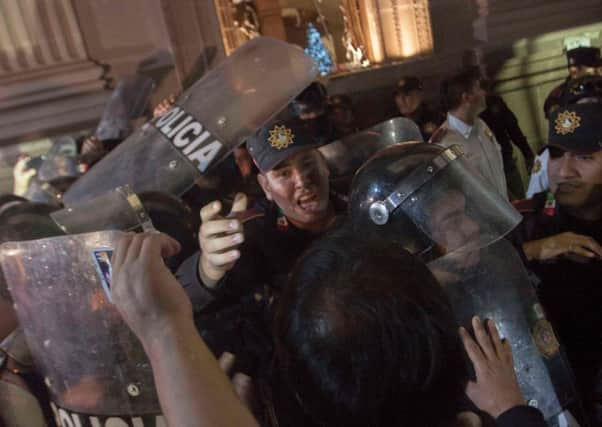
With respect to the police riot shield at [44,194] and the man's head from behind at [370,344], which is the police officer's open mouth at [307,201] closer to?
the man's head from behind at [370,344]

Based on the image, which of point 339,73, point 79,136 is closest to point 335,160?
point 79,136

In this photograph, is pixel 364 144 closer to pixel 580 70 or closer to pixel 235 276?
pixel 235 276

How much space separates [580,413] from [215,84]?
173 cm

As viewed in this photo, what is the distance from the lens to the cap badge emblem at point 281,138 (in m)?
1.87

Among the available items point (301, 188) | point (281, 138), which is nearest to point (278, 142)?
point (281, 138)

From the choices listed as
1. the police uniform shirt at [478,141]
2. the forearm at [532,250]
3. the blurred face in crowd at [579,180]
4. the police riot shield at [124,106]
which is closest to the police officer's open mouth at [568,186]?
the blurred face in crowd at [579,180]

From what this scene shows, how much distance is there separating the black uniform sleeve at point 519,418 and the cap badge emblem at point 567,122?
1.25 m

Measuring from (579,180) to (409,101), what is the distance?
6.69 ft

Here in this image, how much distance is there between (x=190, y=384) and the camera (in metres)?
0.70

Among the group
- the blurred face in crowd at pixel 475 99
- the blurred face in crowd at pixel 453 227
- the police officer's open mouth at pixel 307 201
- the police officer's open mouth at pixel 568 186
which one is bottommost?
the police officer's open mouth at pixel 568 186

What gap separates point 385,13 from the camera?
16.7 feet

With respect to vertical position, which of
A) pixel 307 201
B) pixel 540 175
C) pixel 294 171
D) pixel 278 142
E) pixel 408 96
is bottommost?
pixel 540 175

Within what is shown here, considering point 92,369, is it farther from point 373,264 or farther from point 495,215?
point 495,215

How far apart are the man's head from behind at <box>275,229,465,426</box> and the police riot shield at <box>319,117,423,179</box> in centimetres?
140
